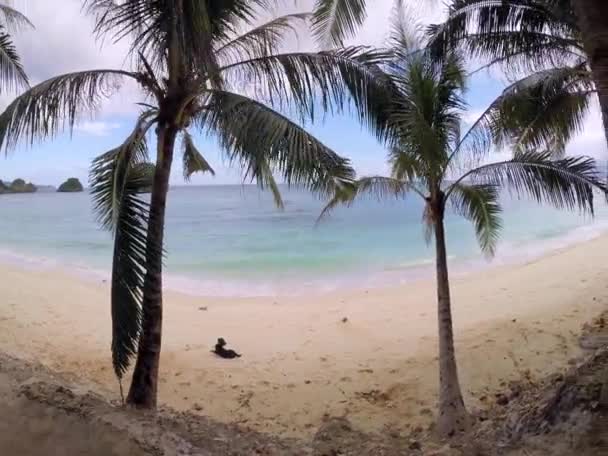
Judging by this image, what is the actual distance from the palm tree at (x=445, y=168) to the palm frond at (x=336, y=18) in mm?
610

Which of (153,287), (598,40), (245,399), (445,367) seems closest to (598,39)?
(598,40)

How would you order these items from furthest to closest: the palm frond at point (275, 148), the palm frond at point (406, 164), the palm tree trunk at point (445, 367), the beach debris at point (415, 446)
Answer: the palm tree trunk at point (445, 367)
the palm frond at point (406, 164)
the beach debris at point (415, 446)
the palm frond at point (275, 148)

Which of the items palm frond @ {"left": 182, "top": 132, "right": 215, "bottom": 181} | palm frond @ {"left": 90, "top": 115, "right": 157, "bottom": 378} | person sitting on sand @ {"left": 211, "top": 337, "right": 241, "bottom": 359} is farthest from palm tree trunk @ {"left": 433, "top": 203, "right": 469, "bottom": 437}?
palm frond @ {"left": 182, "top": 132, "right": 215, "bottom": 181}

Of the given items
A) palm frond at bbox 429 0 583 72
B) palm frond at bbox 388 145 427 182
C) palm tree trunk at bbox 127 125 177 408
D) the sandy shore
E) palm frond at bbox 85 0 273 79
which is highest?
palm frond at bbox 429 0 583 72

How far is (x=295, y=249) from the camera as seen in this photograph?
2088 centimetres

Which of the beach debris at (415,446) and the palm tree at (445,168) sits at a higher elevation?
the palm tree at (445,168)

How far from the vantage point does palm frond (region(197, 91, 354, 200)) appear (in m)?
4.07

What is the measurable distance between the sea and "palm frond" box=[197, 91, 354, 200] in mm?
4064

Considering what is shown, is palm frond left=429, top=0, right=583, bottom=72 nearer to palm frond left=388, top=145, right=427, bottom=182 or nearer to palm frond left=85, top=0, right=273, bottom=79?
palm frond left=388, top=145, right=427, bottom=182

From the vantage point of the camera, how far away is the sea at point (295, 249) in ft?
49.8

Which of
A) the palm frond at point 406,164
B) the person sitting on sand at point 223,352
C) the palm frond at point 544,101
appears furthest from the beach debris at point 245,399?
the palm frond at point 544,101

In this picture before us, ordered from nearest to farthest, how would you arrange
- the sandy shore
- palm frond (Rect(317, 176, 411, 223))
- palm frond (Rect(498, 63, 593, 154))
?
palm frond (Rect(317, 176, 411, 223)) < the sandy shore < palm frond (Rect(498, 63, 593, 154))

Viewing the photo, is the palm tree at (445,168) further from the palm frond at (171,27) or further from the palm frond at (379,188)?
the palm frond at (171,27)

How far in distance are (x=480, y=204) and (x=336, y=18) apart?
2.62 meters
